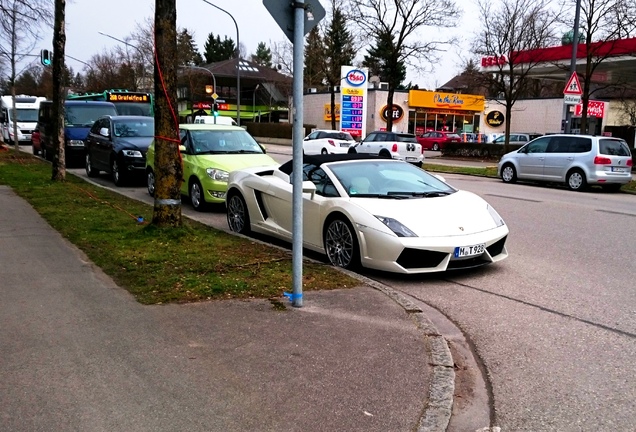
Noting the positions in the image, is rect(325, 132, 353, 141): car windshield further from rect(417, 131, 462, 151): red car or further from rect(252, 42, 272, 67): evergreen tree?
rect(252, 42, 272, 67): evergreen tree

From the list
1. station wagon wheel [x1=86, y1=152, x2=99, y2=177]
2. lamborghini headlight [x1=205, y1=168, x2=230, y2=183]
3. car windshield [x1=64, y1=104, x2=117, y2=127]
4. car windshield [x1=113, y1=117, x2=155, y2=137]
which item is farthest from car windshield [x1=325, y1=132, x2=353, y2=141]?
lamborghini headlight [x1=205, y1=168, x2=230, y2=183]

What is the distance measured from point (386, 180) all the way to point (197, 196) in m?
5.41

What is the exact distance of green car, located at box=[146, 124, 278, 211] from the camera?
11859 mm

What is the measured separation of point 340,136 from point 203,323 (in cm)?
2927

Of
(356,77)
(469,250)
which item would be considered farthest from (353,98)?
(469,250)

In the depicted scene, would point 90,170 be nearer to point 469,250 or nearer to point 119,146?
point 119,146

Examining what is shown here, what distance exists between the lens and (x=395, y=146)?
28156 millimetres

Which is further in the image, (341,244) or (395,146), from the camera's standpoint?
(395,146)

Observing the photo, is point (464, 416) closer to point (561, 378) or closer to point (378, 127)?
point (561, 378)

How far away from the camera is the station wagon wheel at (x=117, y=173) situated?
52.2 ft

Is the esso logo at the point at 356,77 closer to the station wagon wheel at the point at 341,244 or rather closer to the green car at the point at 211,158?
the green car at the point at 211,158

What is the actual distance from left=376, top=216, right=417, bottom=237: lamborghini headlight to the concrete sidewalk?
2.81ft

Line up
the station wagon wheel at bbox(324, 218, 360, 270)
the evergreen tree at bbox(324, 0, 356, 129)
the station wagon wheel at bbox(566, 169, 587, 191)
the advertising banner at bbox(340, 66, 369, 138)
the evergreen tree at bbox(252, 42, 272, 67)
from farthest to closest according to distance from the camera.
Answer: the evergreen tree at bbox(252, 42, 272, 67) → the evergreen tree at bbox(324, 0, 356, 129) → the advertising banner at bbox(340, 66, 369, 138) → the station wagon wheel at bbox(566, 169, 587, 191) → the station wagon wheel at bbox(324, 218, 360, 270)

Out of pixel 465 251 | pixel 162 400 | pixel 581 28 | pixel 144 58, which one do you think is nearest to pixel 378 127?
pixel 144 58
